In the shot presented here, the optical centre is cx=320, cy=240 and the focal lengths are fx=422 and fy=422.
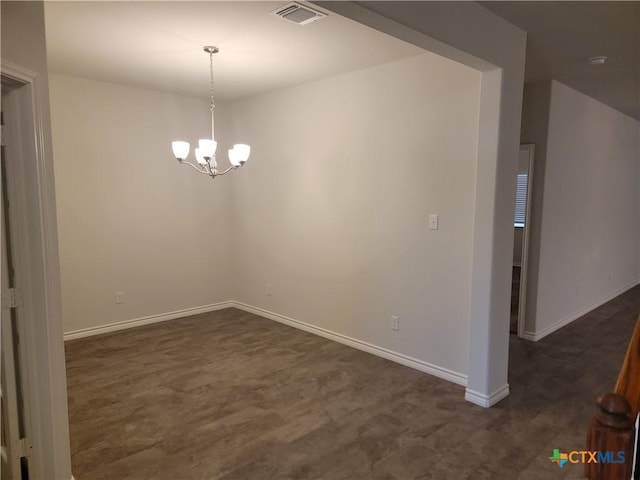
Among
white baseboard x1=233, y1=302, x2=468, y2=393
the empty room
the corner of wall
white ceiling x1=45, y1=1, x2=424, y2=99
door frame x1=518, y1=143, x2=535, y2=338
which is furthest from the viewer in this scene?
door frame x1=518, y1=143, x2=535, y2=338

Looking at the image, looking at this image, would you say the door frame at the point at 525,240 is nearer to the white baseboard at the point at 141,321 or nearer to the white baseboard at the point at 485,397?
the white baseboard at the point at 485,397

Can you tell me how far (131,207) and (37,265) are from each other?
298 centimetres

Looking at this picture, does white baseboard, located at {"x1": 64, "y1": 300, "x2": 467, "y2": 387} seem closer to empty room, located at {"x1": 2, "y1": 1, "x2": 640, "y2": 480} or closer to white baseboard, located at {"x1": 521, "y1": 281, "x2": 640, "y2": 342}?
empty room, located at {"x1": 2, "y1": 1, "x2": 640, "y2": 480}

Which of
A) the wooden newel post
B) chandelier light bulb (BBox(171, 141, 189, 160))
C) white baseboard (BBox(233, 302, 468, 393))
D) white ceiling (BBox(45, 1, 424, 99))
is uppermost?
white ceiling (BBox(45, 1, 424, 99))

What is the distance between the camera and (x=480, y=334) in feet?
9.78

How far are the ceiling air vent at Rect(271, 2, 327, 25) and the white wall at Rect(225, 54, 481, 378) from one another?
45.8 inches

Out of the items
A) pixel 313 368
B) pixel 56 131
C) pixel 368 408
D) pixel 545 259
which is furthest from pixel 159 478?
pixel 545 259

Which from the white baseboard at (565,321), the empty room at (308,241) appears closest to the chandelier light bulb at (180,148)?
the empty room at (308,241)

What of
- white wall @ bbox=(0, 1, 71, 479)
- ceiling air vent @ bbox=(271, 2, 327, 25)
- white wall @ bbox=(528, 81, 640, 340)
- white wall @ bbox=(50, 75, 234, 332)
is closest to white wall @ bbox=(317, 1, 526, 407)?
ceiling air vent @ bbox=(271, 2, 327, 25)

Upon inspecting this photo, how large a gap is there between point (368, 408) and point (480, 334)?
948mm

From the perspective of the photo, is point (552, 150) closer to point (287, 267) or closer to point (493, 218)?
point (493, 218)

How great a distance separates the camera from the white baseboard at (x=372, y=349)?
3450 millimetres

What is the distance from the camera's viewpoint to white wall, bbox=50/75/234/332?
4.30 m

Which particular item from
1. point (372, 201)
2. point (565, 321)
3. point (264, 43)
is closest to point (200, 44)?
point (264, 43)
